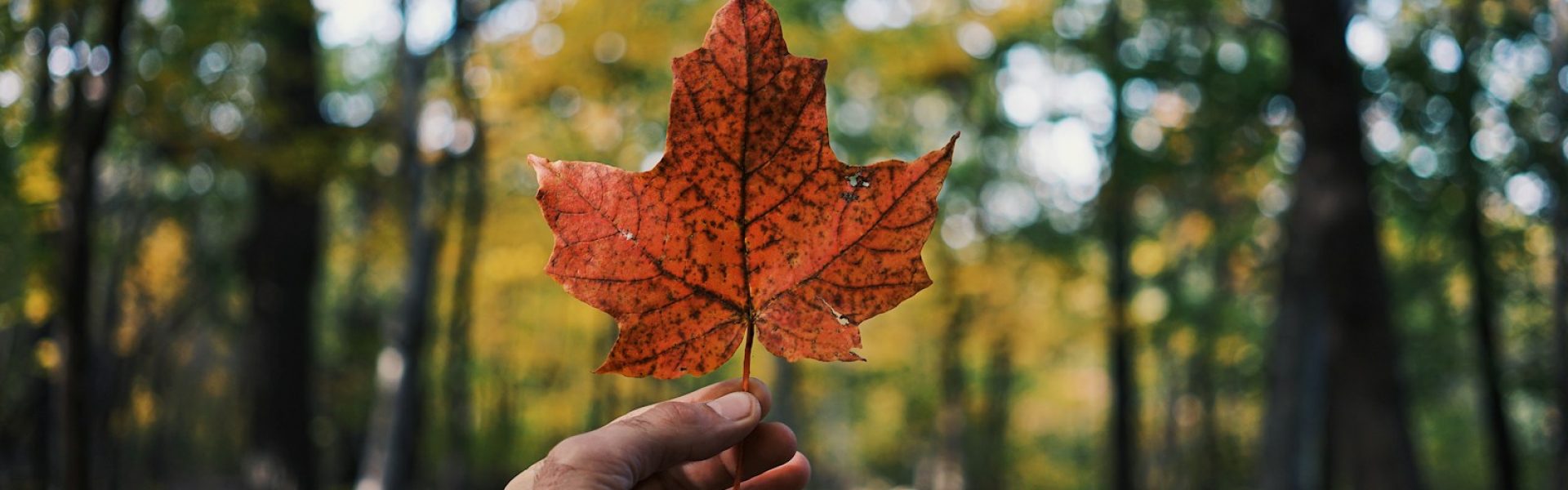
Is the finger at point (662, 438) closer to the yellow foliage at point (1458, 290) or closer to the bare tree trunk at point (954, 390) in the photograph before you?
the bare tree trunk at point (954, 390)

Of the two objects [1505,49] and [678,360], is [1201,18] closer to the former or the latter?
[1505,49]

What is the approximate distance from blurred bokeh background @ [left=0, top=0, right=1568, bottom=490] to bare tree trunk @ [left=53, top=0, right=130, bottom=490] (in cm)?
2

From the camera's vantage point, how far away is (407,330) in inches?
229

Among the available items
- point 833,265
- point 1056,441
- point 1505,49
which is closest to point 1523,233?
point 1505,49

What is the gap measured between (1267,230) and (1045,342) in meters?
3.53

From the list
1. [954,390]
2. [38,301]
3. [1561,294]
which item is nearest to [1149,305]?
[954,390]

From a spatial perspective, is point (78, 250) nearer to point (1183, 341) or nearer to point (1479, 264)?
point (1479, 264)

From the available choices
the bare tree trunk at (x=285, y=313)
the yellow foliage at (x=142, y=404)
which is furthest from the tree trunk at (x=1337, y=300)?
the yellow foliage at (x=142, y=404)

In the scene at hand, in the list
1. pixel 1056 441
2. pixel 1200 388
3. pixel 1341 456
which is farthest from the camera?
pixel 1056 441

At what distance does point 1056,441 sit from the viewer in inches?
1257

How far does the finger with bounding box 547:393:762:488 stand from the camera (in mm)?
1170

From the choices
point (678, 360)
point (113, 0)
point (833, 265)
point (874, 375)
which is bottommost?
point (874, 375)

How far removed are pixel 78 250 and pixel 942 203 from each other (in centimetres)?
990

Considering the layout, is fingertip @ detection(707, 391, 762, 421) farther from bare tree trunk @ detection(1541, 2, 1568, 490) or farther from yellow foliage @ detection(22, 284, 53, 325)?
yellow foliage @ detection(22, 284, 53, 325)
